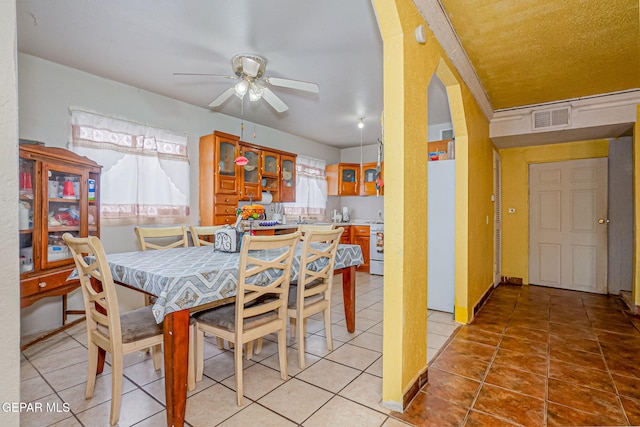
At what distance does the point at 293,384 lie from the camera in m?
2.01

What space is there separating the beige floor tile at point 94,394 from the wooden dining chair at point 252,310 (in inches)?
18.3

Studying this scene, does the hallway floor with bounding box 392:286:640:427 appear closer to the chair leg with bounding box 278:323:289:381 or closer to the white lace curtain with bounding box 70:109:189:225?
the chair leg with bounding box 278:323:289:381

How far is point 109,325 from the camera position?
1615 millimetres

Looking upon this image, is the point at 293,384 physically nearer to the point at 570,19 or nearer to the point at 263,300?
the point at 263,300

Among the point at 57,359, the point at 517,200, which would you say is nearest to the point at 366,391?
the point at 57,359

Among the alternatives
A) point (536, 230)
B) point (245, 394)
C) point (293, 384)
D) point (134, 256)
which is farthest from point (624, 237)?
point (134, 256)

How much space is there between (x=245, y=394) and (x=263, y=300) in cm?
63

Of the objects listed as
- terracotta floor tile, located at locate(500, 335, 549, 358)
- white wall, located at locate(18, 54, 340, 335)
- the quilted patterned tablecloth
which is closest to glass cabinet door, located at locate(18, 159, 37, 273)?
white wall, located at locate(18, 54, 340, 335)

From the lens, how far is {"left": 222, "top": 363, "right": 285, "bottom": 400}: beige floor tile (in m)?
1.92

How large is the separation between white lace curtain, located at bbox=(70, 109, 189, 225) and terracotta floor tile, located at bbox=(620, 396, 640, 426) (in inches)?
167

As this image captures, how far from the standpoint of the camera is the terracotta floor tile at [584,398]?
1758mm

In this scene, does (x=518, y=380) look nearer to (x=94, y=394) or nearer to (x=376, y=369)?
(x=376, y=369)

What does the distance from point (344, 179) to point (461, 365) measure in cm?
461

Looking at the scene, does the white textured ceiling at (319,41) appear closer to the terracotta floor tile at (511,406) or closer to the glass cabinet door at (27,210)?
the glass cabinet door at (27,210)
